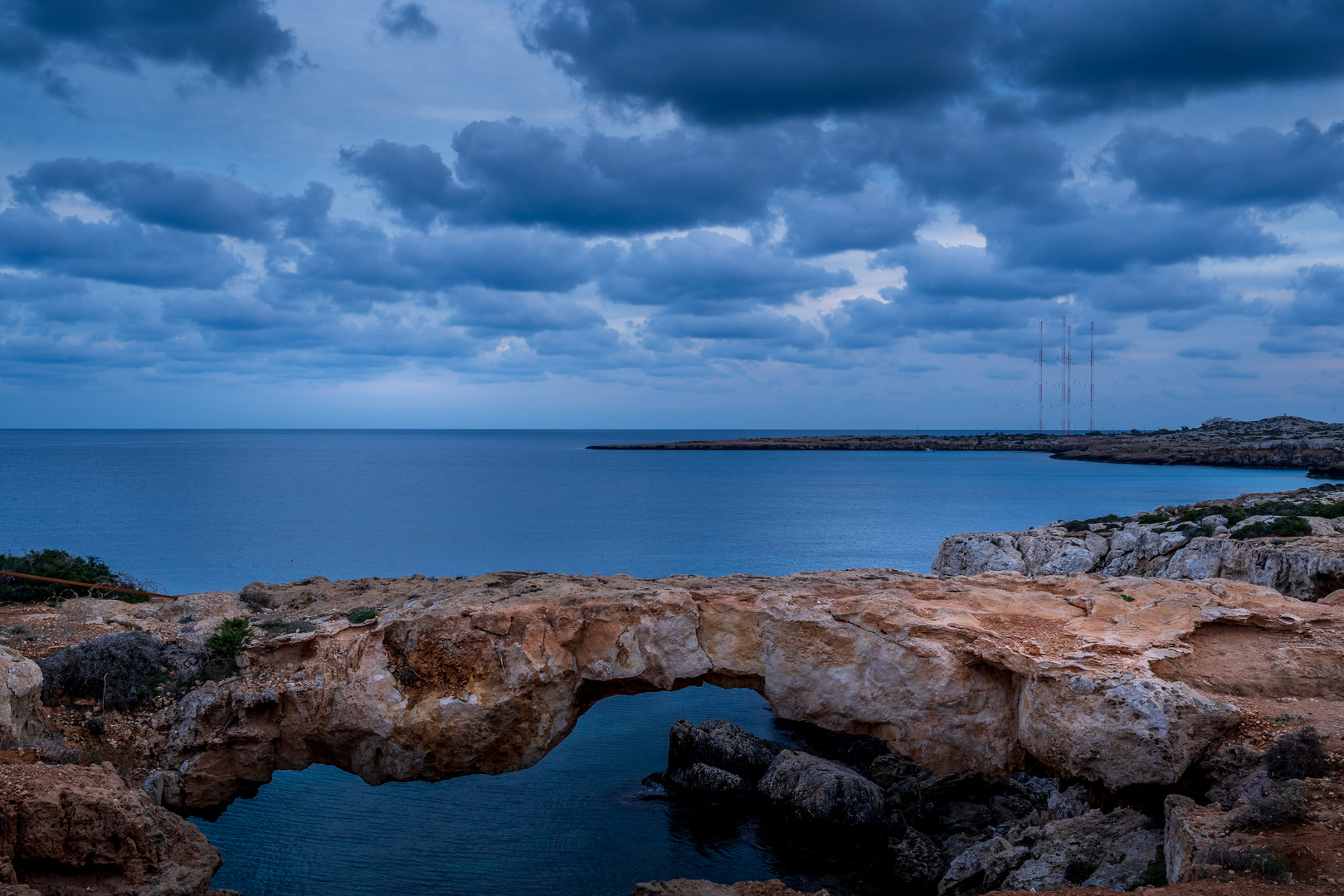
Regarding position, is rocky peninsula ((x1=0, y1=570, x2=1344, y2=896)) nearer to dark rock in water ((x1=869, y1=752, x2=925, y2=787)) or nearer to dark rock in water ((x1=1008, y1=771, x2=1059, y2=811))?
dark rock in water ((x1=1008, y1=771, x2=1059, y2=811))

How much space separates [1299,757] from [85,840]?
13437 millimetres

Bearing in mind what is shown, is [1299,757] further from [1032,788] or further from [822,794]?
[1032,788]

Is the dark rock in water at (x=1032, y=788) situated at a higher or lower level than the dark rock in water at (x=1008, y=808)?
higher

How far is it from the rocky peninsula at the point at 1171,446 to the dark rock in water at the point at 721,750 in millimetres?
84803

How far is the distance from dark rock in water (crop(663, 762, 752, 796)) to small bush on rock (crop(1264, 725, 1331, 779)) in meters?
11.3

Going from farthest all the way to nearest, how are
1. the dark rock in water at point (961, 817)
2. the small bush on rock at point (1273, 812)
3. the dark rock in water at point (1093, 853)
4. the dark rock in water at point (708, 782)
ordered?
1. the dark rock in water at point (708, 782)
2. the dark rock in water at point (961, 817)
3. the dark rock in water at point (1093, 853)
4. the small bush on rock at point (1273, 812)

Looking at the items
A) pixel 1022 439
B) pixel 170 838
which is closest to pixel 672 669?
pixel 170 838

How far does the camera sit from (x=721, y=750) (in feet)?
61.6

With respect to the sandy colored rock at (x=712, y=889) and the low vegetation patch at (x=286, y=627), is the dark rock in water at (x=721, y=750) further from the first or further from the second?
the low vegetation patch at (x=286, y=627)

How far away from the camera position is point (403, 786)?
1861 cm

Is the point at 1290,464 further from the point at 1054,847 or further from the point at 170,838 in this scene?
the point at 170,838

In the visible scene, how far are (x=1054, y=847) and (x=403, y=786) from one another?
14.3 metres

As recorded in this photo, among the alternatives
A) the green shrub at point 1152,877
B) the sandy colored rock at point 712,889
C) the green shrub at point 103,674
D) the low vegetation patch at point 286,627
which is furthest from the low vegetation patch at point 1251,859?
the green shrub at point 103,674

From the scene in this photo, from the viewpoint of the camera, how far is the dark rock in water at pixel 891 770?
18.6m
